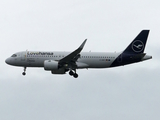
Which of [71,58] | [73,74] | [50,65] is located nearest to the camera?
[50,65]

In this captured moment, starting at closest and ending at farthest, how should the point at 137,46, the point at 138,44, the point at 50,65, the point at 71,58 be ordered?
the point at 50,65, the point at 71,58, the point at 137,46, the point at 138,44

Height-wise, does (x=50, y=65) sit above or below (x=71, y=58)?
below

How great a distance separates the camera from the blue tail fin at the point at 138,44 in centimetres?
6775

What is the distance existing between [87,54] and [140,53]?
27.4 ft

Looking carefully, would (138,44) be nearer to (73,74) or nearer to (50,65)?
(73,74)

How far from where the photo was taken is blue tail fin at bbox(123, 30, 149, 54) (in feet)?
222

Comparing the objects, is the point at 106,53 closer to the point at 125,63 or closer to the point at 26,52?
the point at 125,63

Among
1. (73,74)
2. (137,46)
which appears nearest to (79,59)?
(73,74)

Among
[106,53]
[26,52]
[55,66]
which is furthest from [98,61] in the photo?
[26,52]

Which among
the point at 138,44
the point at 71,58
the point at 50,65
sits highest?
the point at 138,44

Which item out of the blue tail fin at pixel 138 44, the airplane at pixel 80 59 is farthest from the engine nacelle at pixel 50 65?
the blue tail fin at pixel 138 44

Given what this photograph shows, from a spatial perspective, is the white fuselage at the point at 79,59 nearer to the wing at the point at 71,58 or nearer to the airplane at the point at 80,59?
the airplane at the point at 80,59

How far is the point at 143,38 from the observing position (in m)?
68.7

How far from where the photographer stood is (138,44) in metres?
68.2
